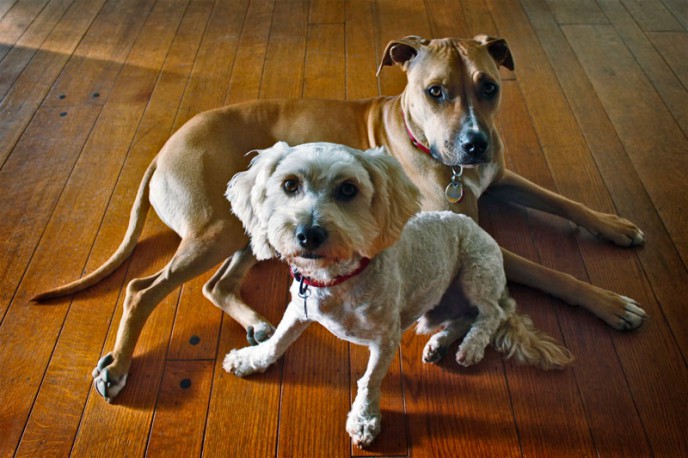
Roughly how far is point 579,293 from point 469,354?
541mm

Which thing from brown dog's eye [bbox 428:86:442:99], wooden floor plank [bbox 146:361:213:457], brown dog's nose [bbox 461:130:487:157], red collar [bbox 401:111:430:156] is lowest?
wooden floor plank [bbox 146:361:213:457]

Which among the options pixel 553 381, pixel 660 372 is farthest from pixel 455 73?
pixel 660 372

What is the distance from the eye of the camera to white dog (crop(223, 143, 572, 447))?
4.63 ft

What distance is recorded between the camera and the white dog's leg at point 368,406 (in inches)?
68.9

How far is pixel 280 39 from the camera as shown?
3.76 meters

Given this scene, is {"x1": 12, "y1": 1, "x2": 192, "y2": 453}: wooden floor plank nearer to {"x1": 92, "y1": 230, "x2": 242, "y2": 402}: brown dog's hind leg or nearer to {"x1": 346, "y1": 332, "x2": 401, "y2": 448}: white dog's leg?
{"x1": 92, "y1": 230, "x2": 242, "y2": 402}: brown dog's hind leg

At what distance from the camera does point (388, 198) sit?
147cm

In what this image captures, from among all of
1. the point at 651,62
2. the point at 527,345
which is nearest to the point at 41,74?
the point at 527,345

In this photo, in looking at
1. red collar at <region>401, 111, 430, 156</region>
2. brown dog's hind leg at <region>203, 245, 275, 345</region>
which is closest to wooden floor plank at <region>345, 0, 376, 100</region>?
red collar at <region>401, 111, 430, 156</region>

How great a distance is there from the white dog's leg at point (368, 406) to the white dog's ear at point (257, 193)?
51 centimetres

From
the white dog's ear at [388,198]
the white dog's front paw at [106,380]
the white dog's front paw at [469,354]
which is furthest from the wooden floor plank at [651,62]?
the white dog's front paw at [106,380]

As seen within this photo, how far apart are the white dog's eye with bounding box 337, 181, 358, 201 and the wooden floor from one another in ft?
2.74

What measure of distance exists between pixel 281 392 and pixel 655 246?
1749 mm

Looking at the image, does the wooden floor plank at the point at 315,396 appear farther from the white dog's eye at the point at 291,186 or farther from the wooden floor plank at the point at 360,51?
the wooden floor plank at the point at 360,51
